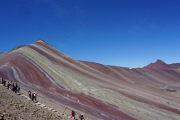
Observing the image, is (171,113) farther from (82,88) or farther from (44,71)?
(44,71)

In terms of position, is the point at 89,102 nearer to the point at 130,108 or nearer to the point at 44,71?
the point at 130,108

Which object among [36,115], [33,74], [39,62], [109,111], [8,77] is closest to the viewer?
[36,115]

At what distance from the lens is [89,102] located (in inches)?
1997

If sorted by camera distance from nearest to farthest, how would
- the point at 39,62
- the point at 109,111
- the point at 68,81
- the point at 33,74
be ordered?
1. the point at 109,111
2. the point at 33,74
3. the point at 68,81
4. the point at 39,62

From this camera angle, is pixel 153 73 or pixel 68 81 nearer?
pixel 68 81

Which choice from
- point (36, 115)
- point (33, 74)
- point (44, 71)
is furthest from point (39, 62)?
point (36, 115)

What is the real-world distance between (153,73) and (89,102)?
432ft

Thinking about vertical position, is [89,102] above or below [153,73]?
below

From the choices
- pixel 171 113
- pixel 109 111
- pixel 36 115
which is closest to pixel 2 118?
pixel 36 115

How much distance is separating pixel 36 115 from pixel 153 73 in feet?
524

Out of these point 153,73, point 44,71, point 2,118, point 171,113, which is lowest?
point 2,118

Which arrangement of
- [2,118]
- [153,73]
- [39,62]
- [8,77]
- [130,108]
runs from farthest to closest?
[153,73]
[39,62]
[130,108]
[8,77]
[2,118]

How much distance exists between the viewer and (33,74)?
200 ft

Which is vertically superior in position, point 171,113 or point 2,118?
point 171,113
